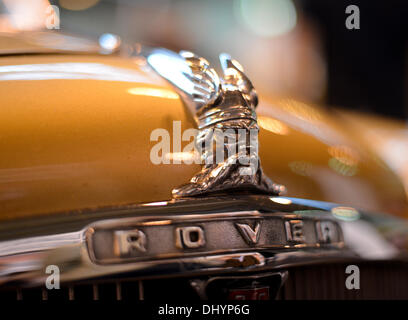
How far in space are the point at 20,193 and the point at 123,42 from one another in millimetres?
611

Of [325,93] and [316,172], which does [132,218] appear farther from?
[325,93]

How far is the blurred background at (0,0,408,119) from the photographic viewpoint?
3.74 meters

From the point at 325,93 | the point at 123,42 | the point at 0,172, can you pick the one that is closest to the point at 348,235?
the point at 0,172

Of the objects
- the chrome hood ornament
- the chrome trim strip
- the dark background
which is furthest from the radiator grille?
the dark background

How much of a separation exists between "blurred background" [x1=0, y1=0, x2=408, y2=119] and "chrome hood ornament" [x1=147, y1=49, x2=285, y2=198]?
2.66 meters

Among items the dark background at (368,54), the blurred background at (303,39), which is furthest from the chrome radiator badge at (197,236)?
the dark background at (368,54)

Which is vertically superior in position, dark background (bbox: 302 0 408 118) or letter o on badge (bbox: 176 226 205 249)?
dark background (bbox: 302 0 408 118)

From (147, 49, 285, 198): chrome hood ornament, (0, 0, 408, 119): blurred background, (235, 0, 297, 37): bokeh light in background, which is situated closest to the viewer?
(147, 49, 285, 198): chrome hood ornament

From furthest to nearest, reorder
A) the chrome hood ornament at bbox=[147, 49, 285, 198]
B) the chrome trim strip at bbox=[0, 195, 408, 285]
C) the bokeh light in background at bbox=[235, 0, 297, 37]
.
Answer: the bokeh light in background at bbox=[235, 0, 297, 37], the chrome hood ornament at bbox=[147, 49, 285, 198], the chrome trim strip at bbox=[0, 195, 408, 285]

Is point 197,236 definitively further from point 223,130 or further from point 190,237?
point 223,130

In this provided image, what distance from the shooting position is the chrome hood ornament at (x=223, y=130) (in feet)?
2.40

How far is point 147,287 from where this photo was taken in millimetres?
689

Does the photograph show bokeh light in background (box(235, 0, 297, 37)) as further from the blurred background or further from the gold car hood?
the gold car hood

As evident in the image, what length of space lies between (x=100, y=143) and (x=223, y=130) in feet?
0.61
